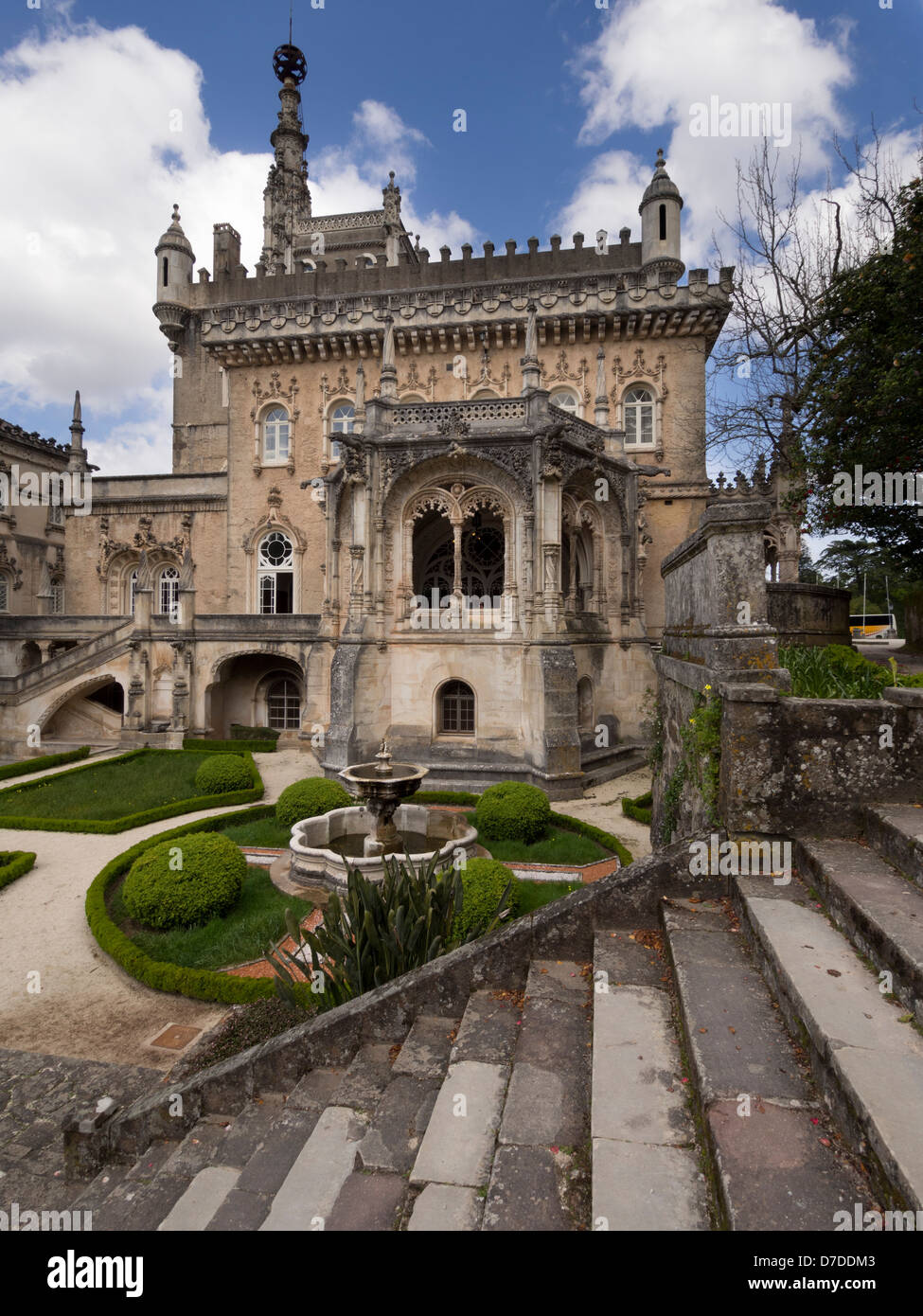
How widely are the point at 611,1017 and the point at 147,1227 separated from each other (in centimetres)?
274

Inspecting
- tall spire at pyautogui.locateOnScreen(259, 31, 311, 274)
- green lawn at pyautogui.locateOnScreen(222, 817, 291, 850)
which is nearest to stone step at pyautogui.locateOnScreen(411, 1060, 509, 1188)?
green lawn at pyautogui.locateOnScreen(222, 817, 291, 850)

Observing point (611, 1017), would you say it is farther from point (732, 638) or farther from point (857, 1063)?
point (732, 638)

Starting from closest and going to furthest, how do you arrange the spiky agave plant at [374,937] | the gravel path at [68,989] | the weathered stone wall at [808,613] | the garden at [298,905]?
the spiky agave plant at [374,937] → the garden at [298,905] → the gravel path at [68,989] → the weathered stone wall at [808,613]

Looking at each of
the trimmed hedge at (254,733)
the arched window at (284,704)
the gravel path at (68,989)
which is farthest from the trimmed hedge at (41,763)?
the gravel path at (68,989)

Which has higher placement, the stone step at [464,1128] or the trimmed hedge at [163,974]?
the stone step at [464,1128]

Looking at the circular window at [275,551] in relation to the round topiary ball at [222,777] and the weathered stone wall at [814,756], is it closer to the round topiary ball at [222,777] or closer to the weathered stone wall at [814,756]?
the round topiary ball at [222,777]

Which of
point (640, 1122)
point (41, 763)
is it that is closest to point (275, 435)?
point (41, 763)

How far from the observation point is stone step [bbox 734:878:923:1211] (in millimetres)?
2162

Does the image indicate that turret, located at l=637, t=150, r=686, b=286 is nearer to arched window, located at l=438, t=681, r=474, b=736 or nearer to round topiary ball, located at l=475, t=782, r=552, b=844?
arched window, located at l=438, t=681, r=474, b=736

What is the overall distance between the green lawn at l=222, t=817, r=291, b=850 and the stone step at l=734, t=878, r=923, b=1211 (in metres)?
9.71

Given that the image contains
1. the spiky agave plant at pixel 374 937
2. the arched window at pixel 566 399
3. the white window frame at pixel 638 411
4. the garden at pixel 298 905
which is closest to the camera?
the spiky agave plant at pixel 374 937

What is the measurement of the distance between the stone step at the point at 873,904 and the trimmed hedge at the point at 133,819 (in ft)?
41.7

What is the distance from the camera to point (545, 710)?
15.3m

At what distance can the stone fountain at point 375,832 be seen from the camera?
968 cm
